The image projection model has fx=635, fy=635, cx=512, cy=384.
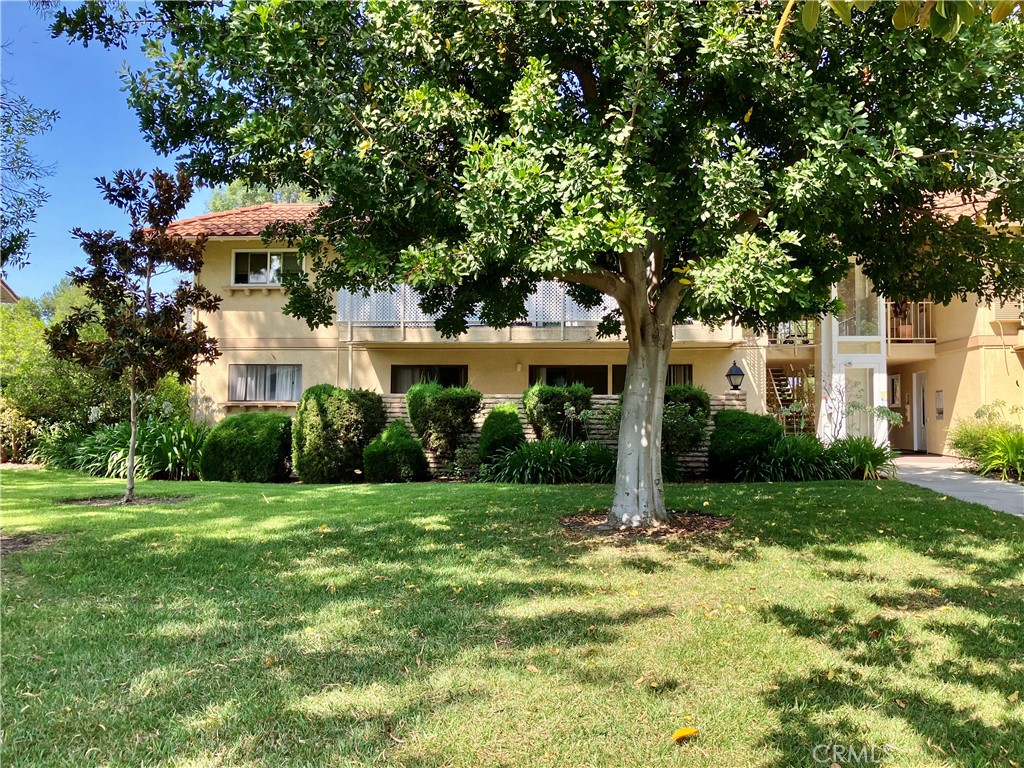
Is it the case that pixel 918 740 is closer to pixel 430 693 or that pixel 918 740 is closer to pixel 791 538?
pixel 430 693

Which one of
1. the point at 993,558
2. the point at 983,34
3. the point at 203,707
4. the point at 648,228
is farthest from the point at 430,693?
the point at 983,34

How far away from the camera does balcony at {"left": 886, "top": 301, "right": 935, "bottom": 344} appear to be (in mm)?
19344

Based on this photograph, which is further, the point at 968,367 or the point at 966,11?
the point at 968,367

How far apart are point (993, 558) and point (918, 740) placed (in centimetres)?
424

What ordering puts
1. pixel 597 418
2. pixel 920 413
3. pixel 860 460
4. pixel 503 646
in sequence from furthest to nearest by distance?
pixel 920 413 → pixel 597 418 → pixel 860 460 → pixel 503 646

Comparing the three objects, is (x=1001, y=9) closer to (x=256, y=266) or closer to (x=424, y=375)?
(x=424, y=375)

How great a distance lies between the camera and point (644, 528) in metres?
7.10

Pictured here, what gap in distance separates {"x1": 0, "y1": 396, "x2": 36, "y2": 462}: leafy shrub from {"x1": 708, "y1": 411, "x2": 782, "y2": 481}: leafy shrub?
16.5 meters

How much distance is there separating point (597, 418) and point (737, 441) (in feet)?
9.28

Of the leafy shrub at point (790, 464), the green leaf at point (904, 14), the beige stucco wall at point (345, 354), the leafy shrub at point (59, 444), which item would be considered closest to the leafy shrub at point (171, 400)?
the beige stucco wall at point (345, 354)

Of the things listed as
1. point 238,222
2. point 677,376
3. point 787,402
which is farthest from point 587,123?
point 787,402

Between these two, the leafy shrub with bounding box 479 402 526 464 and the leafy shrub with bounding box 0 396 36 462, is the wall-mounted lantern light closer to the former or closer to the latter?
the leafy shrub with bounding box 479 402 526 464

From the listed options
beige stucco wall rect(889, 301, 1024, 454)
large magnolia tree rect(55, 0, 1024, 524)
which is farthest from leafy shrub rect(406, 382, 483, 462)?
beige stucco wall rect(889, 301, 1024, 454)

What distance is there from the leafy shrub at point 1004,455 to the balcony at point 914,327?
7207mm
